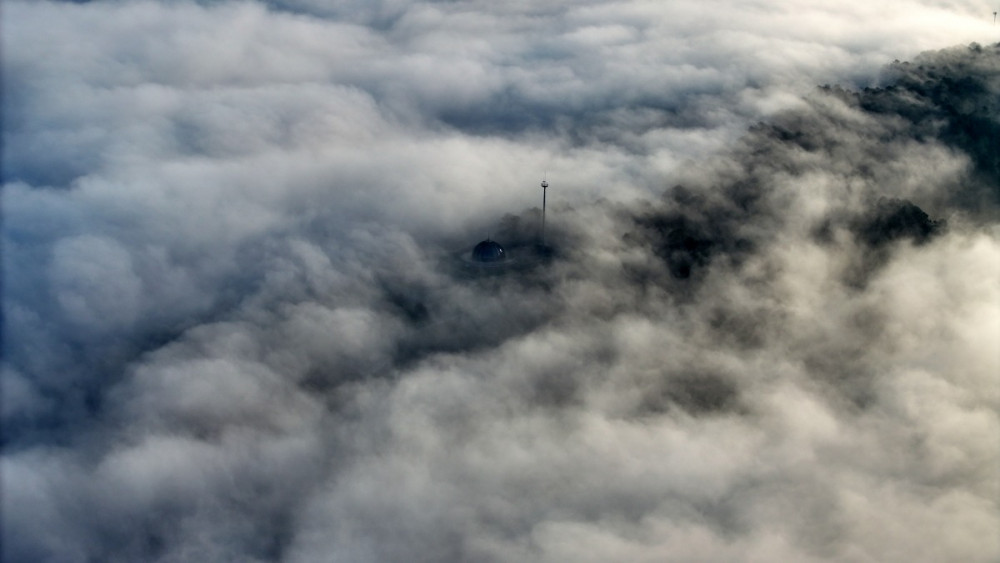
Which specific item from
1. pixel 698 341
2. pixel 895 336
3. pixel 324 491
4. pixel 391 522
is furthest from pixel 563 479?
pixel 895 336

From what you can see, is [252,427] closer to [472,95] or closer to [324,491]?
[324,491]

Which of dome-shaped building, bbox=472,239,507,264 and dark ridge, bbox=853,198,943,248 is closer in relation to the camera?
dome-shaped building, bbox=472,239,507,264

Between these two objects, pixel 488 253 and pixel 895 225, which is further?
pixel 895 225

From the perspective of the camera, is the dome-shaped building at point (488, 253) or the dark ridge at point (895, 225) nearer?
the dome-shaped building at point (488, 253)

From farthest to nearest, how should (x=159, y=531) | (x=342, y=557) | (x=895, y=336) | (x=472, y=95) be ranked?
(x=472, y=95)
(x=895, y=336)
(x=159, y=531)
(x=342, y=557)

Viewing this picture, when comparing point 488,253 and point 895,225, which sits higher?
point 895,225

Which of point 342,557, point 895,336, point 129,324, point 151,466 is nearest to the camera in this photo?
point 342,557

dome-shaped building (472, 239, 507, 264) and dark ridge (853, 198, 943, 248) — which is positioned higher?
dark ridge (853, 198, 943, 248)

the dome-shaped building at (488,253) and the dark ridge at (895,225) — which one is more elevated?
the dark ridge at (895,225)
